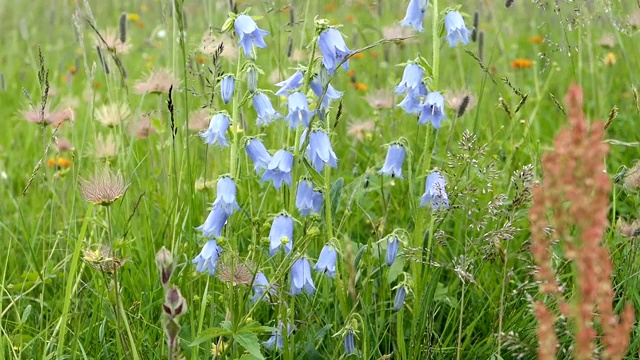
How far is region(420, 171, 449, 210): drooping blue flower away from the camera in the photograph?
7.15 feet

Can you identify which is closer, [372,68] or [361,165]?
[361,165]

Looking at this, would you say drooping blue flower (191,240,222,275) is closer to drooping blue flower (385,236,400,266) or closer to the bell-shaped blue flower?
the bell-shaped blue flower

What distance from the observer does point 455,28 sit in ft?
7.43

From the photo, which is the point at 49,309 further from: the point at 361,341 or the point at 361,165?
the point at 361,165

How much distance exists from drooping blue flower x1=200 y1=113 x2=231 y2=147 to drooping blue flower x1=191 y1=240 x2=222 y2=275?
265 mm

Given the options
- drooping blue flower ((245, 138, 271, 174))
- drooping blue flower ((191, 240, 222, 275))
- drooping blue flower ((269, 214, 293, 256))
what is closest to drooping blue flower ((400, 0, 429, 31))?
drooping blue flower ((245, 138, 271, 174))

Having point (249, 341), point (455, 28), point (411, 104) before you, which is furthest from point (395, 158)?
point (249, 341)

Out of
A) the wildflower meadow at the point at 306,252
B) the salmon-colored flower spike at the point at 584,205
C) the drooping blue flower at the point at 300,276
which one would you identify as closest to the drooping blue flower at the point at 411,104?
the wildflower meadow at the point at 306,252

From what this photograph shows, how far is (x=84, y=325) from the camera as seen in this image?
7.94 feet

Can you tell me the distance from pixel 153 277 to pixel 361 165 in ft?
4.12

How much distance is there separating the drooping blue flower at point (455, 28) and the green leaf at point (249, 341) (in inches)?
39.5

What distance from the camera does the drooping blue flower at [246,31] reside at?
2.11 m

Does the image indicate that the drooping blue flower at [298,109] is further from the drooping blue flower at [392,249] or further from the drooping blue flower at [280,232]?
the drooping blue flower at [392,249]

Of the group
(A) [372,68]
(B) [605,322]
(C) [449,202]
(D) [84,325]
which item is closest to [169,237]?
(D) [84,325]
